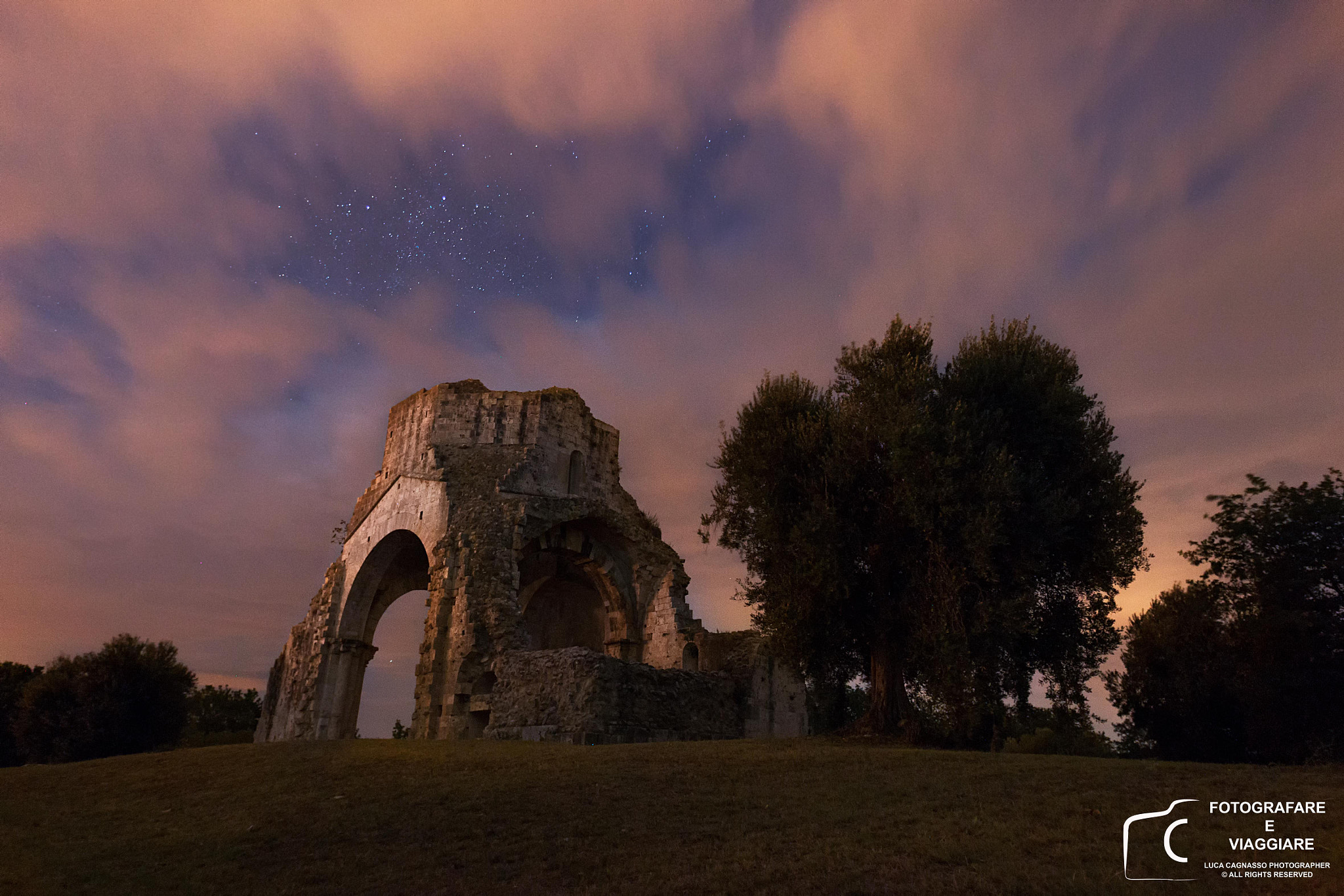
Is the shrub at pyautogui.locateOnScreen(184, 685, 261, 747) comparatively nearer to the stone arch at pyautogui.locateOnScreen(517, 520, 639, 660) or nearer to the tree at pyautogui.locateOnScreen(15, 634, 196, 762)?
the tree at pyautogui.locateOnScreen(15, 634, 196, 762)

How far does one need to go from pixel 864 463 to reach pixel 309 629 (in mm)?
23070

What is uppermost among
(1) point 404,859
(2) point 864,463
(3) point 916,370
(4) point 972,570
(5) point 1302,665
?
(3) point 916,370

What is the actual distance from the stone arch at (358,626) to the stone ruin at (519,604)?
62mm

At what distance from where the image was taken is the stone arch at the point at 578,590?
2773cm

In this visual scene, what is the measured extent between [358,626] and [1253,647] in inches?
1078

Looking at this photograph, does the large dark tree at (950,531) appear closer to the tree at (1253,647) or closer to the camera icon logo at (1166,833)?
the tree at (1253,647)

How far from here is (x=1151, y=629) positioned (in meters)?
20.3

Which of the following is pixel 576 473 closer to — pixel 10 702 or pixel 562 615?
pixel 562 615

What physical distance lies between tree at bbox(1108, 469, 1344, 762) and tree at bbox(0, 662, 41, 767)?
32.7 m

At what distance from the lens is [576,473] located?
30000 mm

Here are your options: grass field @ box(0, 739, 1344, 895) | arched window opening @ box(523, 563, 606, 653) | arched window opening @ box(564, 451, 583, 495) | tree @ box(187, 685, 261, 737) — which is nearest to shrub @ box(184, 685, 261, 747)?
tree @ box(187, 685, 261, 737)

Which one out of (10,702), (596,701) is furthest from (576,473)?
(10,702)

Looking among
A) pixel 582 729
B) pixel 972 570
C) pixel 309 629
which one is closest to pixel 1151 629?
pixel 972 570

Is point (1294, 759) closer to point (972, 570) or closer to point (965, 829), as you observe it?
point (972, 570)
